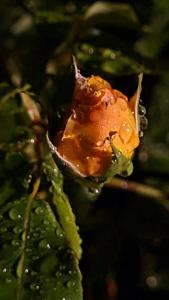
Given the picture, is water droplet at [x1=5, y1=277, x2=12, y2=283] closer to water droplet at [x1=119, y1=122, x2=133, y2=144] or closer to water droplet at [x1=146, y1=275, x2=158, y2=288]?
water droplet at [x1=119, y1=122, x2=133, y2=144]

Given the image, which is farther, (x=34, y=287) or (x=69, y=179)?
(x=69, y=179)

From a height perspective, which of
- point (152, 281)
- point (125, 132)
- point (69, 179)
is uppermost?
point (125, 132)

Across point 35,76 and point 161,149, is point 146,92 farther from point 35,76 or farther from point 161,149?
point 35,76

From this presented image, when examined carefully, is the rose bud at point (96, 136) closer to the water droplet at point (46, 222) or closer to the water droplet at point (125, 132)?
the water droplet at point (125, 132)

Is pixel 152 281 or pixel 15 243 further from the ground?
pixel 15 243

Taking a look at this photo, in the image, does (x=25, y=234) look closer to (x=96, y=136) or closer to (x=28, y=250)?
(x=28, y=250)

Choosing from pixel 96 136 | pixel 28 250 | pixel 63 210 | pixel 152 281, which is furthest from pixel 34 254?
pixel 152 281
